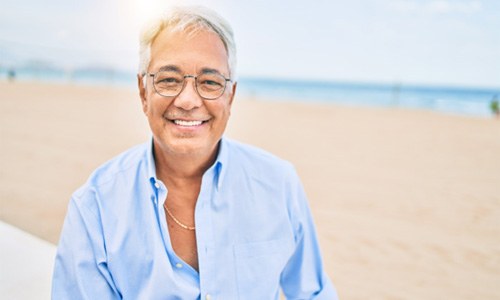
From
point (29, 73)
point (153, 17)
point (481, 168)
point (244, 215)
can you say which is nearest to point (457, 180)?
point (481, 168)

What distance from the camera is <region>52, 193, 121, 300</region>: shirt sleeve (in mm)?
1444

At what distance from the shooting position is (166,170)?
1.74m

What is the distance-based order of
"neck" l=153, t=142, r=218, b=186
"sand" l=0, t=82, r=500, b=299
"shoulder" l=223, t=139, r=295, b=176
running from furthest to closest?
"sand" l=0, t=82, r=500, b=299 < "shoulder" l=223, t=139, r=295, b=176 < "neck" l=153, t=142, r=218, b=186

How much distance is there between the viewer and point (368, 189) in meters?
5.71

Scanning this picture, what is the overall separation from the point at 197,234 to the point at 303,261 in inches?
22.1

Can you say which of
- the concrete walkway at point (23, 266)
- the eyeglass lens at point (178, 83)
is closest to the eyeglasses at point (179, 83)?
the eyeglass lens at point (178, 83)

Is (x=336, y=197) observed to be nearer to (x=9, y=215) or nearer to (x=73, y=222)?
(x=9, y=215)

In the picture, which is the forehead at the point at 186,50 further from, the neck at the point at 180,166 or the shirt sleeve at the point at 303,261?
the shirt sleeve at the point at 303,261

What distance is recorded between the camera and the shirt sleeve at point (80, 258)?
4.74 ft

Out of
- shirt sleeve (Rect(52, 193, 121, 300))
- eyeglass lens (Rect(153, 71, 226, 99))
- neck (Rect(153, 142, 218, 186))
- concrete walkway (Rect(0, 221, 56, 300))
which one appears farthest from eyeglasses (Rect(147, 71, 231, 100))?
concrete walkway (Rect(0, 221, 56, 300))

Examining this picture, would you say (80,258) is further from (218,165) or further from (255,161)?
(255,161)

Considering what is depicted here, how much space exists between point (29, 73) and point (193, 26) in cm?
3962

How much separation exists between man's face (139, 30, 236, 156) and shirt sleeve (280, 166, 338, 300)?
0.47m

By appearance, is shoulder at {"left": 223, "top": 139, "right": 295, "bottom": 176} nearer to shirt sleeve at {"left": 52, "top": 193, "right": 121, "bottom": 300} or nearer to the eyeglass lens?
the eyeglass lens
